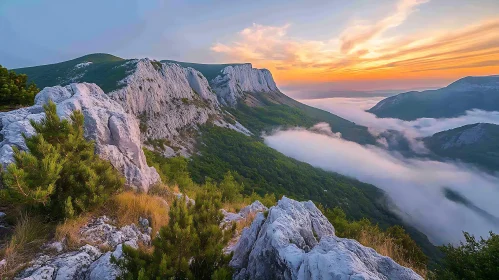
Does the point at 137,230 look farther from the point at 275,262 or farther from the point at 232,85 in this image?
the point at 232,85

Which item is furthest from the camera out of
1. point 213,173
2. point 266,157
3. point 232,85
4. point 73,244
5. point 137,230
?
point 232,85

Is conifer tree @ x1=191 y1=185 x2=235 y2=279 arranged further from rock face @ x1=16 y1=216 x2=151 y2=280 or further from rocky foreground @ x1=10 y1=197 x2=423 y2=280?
rock face @ x1=16 y1=216 x2=151 y2=280

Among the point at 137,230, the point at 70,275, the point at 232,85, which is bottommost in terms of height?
the point at 137,230

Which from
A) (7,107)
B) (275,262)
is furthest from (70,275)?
(7,107)

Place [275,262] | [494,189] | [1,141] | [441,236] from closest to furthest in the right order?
[275,262]
[1,141]
[441,236]
[494,189]

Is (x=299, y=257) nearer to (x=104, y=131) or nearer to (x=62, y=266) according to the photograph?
(x=62, y=266)

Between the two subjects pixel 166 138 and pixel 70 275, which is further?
pixel 166 138

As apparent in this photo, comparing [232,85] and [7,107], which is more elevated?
[232,85]

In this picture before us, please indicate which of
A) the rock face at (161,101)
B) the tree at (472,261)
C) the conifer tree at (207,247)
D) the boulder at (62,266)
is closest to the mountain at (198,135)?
the rock face at (161,101)
